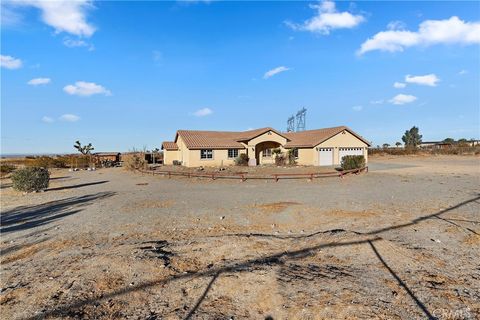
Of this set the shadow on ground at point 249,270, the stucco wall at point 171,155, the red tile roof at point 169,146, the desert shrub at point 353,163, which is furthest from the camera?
the stucco wall at point 171,155

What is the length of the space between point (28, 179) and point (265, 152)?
86.7ft

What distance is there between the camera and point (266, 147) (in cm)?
3928

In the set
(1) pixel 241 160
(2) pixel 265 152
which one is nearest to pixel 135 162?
(1) pixel 241 160

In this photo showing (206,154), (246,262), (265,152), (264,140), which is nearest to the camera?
(246,262)

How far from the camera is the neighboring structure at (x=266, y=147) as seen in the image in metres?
35.6

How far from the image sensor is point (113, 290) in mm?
5371

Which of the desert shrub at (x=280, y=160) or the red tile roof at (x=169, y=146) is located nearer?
the desert shrub at (x=280, y=160)

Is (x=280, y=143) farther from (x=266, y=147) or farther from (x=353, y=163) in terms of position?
(x=353, y=163)

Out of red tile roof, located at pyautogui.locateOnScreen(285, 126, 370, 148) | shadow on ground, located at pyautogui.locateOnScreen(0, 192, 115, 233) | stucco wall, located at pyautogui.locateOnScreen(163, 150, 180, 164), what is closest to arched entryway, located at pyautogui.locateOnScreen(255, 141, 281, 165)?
red tile roof, located at pyautogui.locateOnScreen(285, 126, 370, 148)

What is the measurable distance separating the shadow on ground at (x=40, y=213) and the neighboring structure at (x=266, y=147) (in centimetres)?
1975

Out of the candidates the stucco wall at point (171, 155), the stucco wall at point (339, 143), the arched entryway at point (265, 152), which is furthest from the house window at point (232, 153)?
the stucco wall at point (339, 143)

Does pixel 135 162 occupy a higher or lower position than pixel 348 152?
lower

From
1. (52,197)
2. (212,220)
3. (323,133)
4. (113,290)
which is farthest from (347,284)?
(323,133)

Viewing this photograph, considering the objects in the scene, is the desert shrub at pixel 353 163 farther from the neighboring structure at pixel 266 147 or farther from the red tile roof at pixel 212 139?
the red tile roof at pixel 212 139
